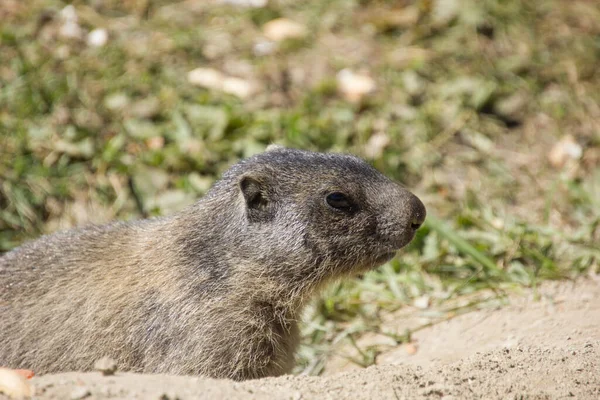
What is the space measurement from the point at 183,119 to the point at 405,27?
3314 mm

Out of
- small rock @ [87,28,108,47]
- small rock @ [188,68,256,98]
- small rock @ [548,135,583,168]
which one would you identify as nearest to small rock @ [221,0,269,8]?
small rock @ [188,68,256,98]

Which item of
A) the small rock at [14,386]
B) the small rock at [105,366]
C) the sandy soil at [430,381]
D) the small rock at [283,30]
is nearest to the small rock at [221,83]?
the small rock at [283,30]

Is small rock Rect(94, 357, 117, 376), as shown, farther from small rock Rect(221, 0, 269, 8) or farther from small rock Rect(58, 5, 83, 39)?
small rock Rect(221, 0, 269, 8)

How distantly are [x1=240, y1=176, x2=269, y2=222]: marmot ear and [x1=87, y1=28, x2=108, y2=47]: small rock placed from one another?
5.20 m

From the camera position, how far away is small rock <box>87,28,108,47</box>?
9516 mm

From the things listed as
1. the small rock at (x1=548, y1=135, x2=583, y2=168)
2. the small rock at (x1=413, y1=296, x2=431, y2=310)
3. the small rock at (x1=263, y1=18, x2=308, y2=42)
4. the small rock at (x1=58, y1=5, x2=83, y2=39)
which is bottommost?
the small rock at (x1=413, y1=296, x2=431, y2=310)

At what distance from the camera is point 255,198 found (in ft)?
16.9

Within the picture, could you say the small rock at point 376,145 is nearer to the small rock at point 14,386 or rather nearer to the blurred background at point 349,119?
the blurred background at point 349,119

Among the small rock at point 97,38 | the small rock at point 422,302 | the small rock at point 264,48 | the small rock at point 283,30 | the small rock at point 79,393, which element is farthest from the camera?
the small rock at point 283,30

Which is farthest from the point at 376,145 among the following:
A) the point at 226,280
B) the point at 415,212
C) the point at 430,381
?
the point at 430,381

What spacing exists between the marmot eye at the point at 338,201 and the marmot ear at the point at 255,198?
42 centimetres

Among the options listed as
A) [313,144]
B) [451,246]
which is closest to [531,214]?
[451,246]

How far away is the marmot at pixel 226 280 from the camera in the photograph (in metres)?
5.01

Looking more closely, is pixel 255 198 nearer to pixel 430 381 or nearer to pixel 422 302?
pixel 430 381
